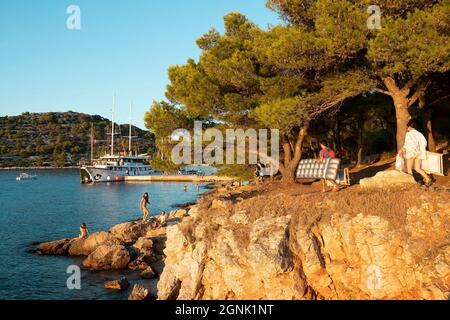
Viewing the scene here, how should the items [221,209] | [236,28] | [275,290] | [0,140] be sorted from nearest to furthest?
[275,290], [221,209], [236,28], [0,140]

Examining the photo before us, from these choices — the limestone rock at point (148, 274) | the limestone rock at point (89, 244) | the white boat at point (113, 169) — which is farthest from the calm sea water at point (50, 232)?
the white boat at point (113, 169)

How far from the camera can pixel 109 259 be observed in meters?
18.8

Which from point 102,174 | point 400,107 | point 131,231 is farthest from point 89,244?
point 102,174

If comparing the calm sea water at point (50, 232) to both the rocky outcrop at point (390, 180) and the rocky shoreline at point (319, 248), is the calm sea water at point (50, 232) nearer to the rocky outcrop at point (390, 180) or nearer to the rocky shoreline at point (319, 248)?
the rocky shoreline at point (319, 248)

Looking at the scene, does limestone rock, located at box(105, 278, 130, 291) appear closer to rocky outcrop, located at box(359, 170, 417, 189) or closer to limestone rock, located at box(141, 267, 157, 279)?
limestone rock, located at box(141, 267, 157, 279)

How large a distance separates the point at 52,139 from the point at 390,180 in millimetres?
174319

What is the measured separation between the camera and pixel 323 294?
33.0 ft

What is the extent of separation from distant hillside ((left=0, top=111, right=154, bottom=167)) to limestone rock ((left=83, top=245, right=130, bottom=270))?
116390 mm

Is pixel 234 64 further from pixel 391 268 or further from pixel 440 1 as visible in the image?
pixel 391 268

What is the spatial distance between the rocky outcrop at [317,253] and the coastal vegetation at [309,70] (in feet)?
16.8

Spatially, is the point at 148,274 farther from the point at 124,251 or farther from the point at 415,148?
the point at 415,148

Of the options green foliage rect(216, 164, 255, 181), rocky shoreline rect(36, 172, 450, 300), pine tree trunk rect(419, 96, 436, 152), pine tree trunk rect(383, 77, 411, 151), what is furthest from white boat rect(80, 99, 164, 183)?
rocky shoreline rect(36, 172, 450, 300)

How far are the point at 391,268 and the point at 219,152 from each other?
11902 mm

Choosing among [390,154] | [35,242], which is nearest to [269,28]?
[390,154]
